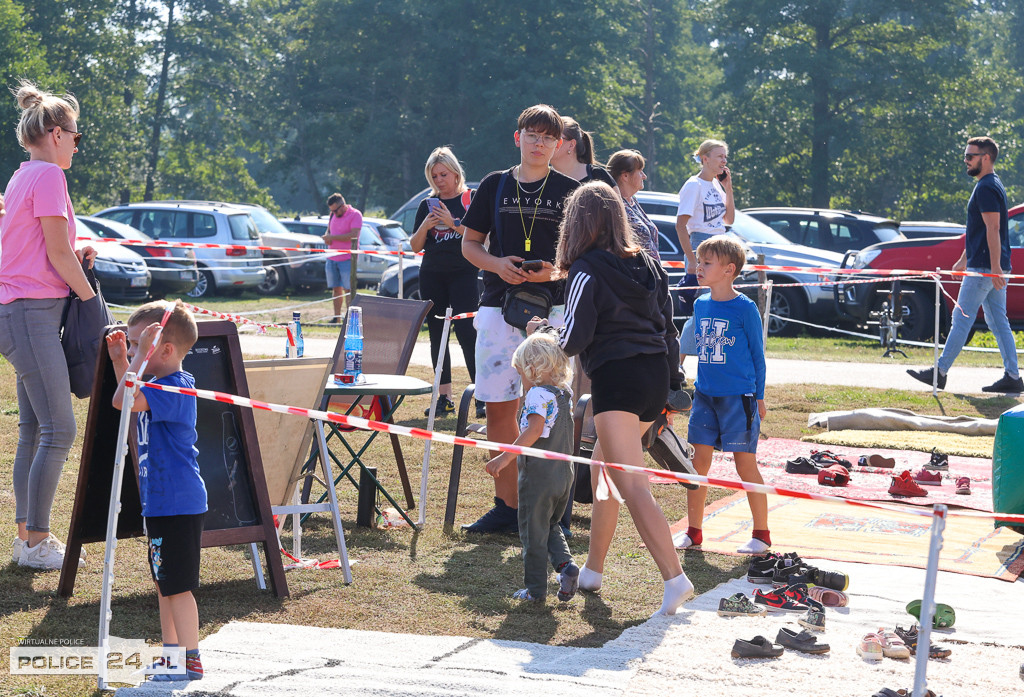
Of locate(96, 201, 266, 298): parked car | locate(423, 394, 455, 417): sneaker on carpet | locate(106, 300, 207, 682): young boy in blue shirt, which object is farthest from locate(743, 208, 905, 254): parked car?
locate(106, 300, 207, 682): young boy in blue shirt

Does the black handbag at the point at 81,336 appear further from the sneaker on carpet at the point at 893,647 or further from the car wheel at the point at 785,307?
the car wheel at the point at 785,307

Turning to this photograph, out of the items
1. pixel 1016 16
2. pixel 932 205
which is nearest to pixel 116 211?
pixel 932 205

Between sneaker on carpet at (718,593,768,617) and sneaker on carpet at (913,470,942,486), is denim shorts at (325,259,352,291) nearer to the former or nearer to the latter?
sneaker on carpet at (913,470,942,486)

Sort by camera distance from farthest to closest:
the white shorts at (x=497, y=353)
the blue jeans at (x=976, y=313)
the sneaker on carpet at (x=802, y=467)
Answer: the blue jeans at (x=976, y=313) < the sneaker on carpet at (x=802, y=467) < the white shorts at (x=497, y=353)

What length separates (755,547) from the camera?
5996mm

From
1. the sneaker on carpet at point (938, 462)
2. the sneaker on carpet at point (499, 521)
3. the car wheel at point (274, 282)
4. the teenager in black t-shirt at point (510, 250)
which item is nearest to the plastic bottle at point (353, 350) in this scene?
the teenager in black t-shirt at point (510, 250)

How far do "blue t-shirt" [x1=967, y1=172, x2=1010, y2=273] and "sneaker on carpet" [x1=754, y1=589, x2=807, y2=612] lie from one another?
6.56 metres

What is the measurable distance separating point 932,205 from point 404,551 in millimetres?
44258

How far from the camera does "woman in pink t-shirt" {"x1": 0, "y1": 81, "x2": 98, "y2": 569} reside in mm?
5254

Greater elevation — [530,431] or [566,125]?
[566,125]

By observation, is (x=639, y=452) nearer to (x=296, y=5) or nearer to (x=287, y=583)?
(x=287, y=583)

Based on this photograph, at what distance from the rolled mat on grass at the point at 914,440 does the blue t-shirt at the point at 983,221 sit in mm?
2076

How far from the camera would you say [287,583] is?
5.28m

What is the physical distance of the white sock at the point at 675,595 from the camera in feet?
16.0
